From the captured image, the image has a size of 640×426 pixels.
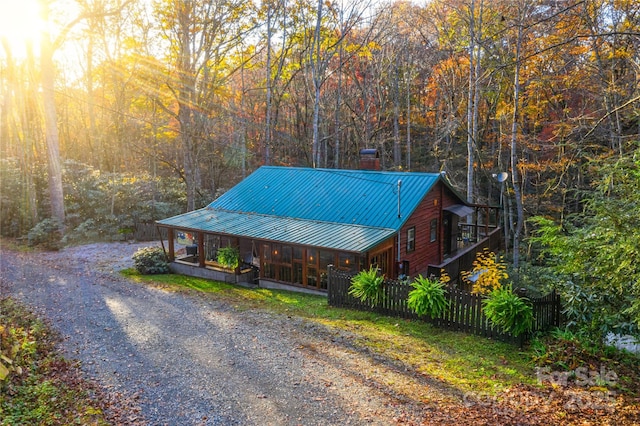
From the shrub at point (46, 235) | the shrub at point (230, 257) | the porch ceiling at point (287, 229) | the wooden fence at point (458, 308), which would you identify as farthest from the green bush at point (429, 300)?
the shrub at point (46, 235)

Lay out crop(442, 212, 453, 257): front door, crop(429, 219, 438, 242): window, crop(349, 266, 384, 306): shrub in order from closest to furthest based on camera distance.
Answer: crop(349, 266, 384, 306): shrub
crop(429, 219, 438, 242): window
crop(442, 212, 453, 257): front door

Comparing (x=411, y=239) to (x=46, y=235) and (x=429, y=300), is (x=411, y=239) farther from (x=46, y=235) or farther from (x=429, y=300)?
(x=46, y=235)

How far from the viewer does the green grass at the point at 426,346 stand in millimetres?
8461

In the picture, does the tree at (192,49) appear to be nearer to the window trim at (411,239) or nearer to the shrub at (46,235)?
the shrub at (46,235)

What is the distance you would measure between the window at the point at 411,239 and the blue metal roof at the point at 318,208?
1.20 metres

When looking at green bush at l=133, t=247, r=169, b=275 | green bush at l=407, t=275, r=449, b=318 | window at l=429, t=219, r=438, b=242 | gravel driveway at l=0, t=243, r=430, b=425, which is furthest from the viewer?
window at l=429, t=219, r=438, b=242

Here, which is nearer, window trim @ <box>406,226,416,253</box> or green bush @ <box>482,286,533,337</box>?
green bush @ <box>482,286,533,337</box>

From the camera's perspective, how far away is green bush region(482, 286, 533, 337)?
9750 millimetres

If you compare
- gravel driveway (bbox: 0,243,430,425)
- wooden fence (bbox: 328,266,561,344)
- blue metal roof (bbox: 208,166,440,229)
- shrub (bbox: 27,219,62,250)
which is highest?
blue metal roof (bbox: 208,166,440,229)

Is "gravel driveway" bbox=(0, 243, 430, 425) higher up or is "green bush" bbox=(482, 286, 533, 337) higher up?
"green bush" bbox=(482, 286, 533, 337)

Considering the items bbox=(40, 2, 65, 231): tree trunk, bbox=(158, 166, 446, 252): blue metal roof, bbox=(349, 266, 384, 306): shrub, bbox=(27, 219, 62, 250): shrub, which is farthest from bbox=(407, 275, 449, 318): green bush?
bbox=(40, 2, 65, 231): tree trunk

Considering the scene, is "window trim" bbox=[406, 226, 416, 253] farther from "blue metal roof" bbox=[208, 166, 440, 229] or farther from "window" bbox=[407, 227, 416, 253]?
"blue metal roof" bbox=[208, 166, 440, 229]

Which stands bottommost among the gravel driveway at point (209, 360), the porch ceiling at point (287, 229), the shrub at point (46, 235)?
the gravel driveway at point (209, 360)

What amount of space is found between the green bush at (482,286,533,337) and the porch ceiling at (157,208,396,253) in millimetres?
4498
